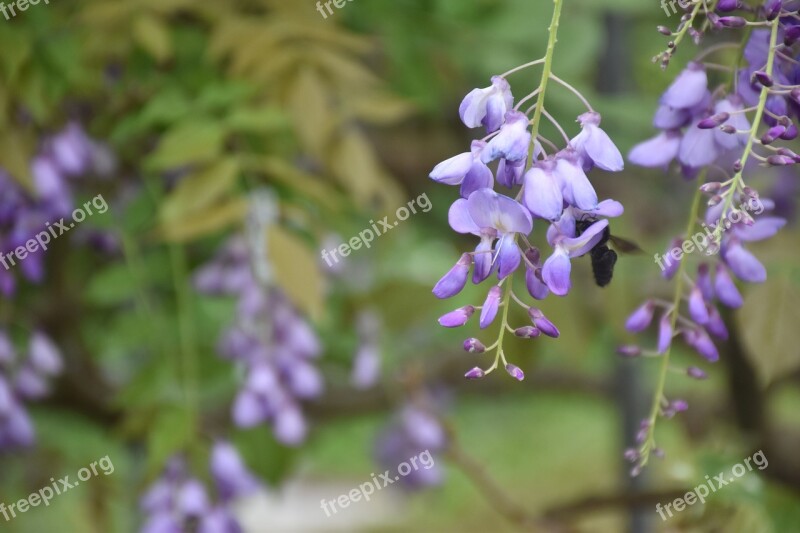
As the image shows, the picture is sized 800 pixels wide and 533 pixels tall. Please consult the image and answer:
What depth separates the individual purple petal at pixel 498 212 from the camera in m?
0.52

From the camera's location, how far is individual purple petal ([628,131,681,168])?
65 centimetres

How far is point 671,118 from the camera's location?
65cm

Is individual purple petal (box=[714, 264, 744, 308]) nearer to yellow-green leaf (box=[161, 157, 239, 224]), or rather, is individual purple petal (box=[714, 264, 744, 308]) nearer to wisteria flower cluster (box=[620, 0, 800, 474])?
wisteria flower cluster (box=[620, 0, 800, 474])

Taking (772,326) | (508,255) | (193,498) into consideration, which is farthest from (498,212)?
(193,498)

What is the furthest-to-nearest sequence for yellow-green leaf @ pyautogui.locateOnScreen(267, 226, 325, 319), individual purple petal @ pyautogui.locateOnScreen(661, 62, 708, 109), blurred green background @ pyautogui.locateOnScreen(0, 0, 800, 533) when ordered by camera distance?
blurred green background @ pyautogui.locateOnScreen(0, 0, 800, 533) → yellow-green leaf @ pyautogui.locateOnScreen(267, 226, 325, 319) → individual purple petal @ pyautogui.locateOnScreen(661, 62, 708, 109)

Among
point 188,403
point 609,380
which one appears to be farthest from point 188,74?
point 609,380

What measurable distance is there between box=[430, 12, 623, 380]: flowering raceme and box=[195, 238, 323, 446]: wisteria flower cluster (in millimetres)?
629

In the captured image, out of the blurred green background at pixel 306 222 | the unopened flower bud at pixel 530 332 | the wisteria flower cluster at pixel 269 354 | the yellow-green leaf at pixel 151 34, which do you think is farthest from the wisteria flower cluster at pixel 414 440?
the unopened flower bud at pixel 530 332

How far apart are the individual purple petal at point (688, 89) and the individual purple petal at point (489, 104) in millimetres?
134

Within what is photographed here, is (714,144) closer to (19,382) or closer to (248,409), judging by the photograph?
(248,409)

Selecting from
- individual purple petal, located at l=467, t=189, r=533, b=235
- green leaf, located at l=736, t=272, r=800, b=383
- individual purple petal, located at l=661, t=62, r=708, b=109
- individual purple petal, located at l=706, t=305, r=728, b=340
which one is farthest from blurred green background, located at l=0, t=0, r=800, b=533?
Result: individual purple petal, located at l=467, t=189, r=533, b=235

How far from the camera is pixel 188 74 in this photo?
126 centimetres

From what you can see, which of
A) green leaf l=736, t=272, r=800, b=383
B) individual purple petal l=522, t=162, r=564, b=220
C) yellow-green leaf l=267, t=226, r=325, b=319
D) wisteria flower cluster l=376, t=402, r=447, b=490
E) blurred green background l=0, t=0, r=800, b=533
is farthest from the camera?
wisteria flower cluster l=376, t=402, r=447, b=490

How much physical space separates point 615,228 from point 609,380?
823 mm
